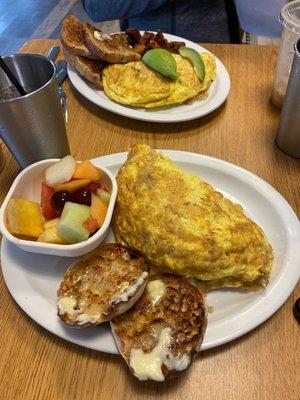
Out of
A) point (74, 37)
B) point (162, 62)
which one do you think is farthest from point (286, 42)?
point (74, 37)

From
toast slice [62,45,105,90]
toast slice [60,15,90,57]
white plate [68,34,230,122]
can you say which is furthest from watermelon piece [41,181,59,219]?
toast slice [60,15,90,57]

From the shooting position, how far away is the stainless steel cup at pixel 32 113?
101 centimetres

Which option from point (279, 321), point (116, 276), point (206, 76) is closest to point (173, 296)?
point (116, 276)

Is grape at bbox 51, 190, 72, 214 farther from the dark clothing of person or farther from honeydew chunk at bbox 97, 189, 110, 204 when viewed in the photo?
the dark clothing of person

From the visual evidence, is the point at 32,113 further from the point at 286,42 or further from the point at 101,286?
the point at 286,42

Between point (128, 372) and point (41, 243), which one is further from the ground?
point (41, 243)

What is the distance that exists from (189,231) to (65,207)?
295mm

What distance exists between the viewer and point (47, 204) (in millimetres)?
956

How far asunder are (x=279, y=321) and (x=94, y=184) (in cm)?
55

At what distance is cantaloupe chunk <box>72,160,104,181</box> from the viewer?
98 centimetres

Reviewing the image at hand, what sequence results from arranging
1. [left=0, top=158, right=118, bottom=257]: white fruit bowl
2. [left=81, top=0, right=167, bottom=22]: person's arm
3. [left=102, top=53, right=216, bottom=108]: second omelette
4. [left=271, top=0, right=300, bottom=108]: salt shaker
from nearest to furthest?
[left=0, top=158, right=118, bottom=257]: white fruit bowl → [left=271, top=0, right=300, bottom=108]: salt shaker → [left=102, top=53, right=216, bottom=108]: second omelette → [left=81, top=0, right=167, bottom=22]: person's arm

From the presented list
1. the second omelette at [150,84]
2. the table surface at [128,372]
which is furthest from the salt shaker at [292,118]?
the second omelette at [150,84]

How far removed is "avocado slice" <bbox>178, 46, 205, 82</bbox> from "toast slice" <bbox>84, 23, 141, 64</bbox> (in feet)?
0.60

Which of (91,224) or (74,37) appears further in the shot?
(74,37)
